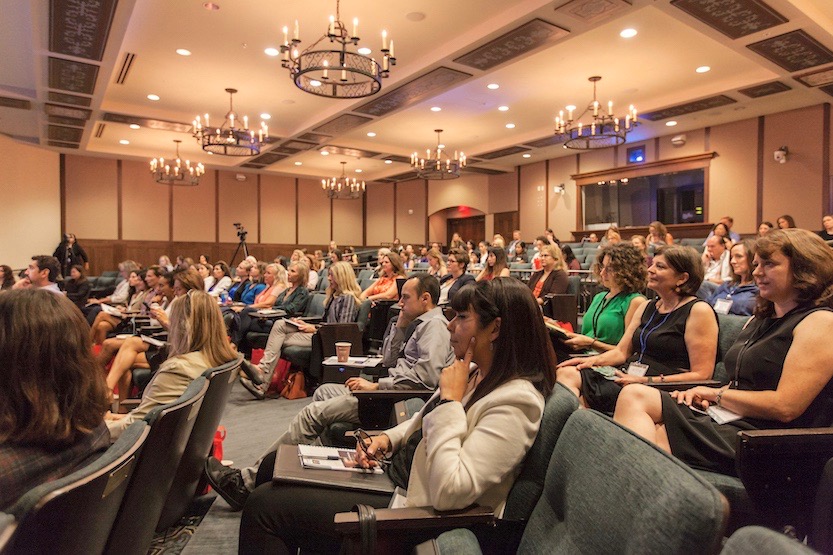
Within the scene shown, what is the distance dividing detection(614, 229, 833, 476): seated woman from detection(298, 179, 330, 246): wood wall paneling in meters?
15.6

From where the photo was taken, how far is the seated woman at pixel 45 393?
50.1 inches

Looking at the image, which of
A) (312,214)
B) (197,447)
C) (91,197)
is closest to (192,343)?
(197,447)

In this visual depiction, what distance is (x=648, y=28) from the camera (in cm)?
657

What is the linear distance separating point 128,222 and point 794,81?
14453 millimetres

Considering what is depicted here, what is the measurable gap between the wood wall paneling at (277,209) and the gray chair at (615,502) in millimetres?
15715

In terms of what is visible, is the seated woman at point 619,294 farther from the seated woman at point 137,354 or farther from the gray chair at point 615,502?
the seated woman at point 137,354

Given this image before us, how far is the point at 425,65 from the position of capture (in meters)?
7.16

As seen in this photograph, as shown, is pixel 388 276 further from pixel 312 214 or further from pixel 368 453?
pixel 312 214

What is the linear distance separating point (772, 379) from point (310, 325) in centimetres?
383

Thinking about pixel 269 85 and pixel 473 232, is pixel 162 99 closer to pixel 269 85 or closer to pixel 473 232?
pixel 269 85

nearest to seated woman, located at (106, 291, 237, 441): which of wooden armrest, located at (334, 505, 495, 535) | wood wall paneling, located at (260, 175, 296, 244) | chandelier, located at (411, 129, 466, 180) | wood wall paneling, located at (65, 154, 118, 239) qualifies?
wooden armrest, located at (334, 505, 495, 535)

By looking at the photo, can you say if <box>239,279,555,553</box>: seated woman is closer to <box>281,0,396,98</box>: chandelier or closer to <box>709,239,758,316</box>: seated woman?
<box>709,239,758,316</box>: seated woman

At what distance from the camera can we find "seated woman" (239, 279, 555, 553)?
52.5 inches

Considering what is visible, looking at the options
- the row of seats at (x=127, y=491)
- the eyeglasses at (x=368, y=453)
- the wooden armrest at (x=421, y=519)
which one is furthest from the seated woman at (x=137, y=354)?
the wooden armrest at (x=421, y=519)
